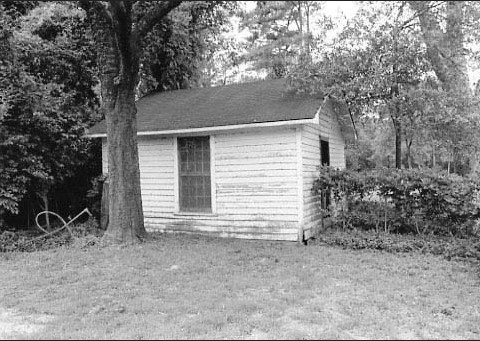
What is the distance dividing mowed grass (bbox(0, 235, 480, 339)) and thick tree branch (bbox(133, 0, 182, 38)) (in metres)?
4.09

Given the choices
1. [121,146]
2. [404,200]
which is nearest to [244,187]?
[121,146]

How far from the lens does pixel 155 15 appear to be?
7715mm

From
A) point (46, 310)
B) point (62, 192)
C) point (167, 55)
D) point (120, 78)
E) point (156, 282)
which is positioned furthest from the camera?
point (167, 55)

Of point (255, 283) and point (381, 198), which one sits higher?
point (381, 198)

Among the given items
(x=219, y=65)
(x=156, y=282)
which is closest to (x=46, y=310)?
(x=156, y=282)

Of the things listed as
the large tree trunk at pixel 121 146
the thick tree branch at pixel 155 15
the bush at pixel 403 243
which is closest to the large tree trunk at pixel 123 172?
the large tree trunk at pixel 121 146

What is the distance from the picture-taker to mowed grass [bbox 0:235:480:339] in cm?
427

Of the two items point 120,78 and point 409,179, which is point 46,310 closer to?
point 120,78

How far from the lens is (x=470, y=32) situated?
10938 mm

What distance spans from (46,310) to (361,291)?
3889 millimetres

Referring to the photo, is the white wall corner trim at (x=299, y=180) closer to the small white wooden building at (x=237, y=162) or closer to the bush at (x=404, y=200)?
the small white wooden building at (x=237, y=162)

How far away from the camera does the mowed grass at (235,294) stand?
4.27 m

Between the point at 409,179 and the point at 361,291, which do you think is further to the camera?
the point at 409,179

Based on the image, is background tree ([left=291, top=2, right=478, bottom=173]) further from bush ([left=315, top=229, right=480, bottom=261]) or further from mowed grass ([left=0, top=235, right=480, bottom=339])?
mowed grass ([left=0, top=235, right=480, bottom=339])
